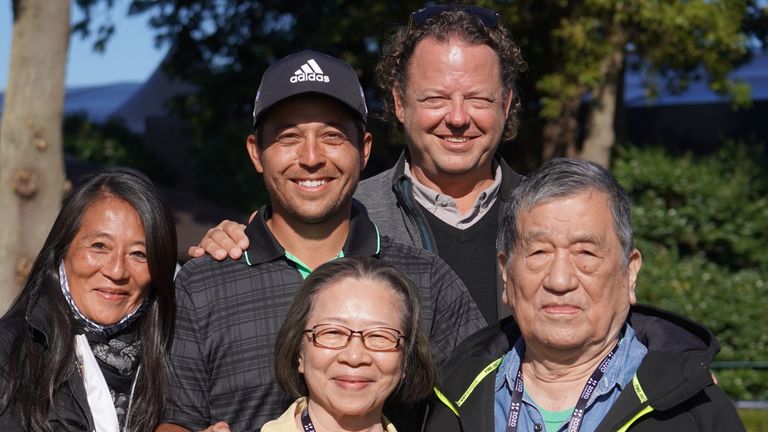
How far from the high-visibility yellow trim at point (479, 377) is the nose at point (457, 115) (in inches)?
44.8

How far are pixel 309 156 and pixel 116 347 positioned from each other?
946 mm

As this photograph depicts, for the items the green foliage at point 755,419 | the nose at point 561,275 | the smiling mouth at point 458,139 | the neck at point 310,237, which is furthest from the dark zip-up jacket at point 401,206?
the green foliage at point 755,419

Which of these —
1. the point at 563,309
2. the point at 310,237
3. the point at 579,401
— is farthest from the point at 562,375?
the point at 310,237

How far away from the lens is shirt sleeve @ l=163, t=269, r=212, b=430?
3.50 metres

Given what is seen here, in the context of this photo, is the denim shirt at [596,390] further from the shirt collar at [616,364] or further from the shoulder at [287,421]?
the shoulder at [287,421]

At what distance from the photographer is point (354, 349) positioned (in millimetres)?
3268

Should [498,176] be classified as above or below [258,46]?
below

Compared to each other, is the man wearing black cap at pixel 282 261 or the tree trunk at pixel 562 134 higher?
the tree trunk at pixel 562 134

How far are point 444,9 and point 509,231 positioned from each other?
1501 millimetres

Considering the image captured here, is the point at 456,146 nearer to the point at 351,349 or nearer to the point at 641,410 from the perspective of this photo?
the point at 351,349

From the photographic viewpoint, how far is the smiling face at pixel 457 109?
446cm

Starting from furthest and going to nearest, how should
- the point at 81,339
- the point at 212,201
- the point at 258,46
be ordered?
the point at 212,201 → the point at 258,46 → the point at 81,339

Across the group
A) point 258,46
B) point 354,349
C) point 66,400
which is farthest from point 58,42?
point 354,349

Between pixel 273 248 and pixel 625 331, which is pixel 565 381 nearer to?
pixel 625 331
